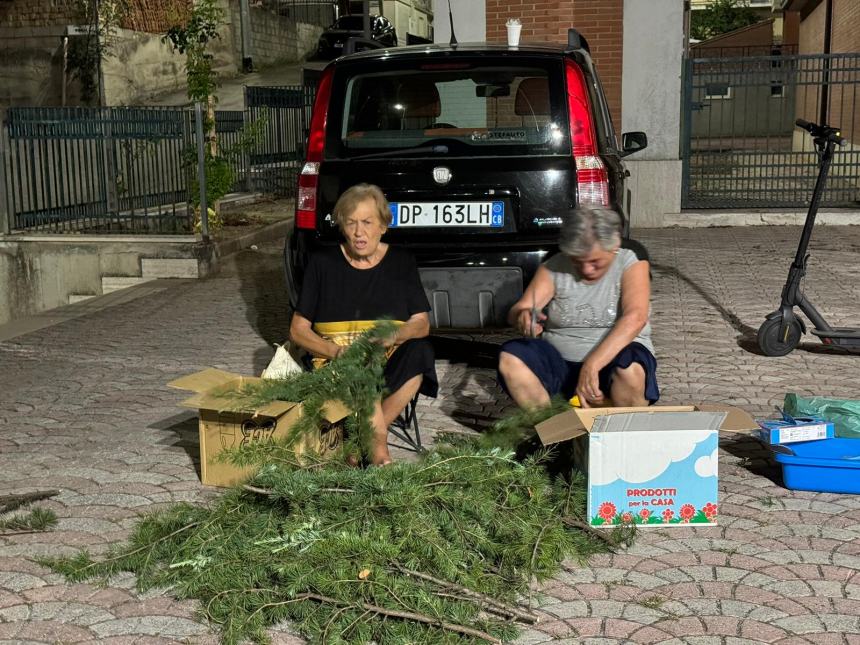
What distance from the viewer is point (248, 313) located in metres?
9.59

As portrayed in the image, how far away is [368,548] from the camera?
11.8 feet

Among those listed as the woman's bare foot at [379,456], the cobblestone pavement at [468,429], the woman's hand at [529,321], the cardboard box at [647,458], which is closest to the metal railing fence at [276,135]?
the cobblestone pavement at [468,429]

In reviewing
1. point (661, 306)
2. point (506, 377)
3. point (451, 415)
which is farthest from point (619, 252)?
point (661, 306)

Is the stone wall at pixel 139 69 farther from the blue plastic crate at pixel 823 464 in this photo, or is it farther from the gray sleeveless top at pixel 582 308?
the blue plastic crate at pixel 823 464

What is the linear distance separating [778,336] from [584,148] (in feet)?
6.62

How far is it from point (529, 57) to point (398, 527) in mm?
3752

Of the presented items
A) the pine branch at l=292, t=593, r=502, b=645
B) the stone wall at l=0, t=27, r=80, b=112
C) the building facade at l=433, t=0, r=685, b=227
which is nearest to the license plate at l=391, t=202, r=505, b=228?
the pine branch at l=292, t=593, r=502, b=645

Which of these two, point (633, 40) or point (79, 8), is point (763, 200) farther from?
point (79, 8)

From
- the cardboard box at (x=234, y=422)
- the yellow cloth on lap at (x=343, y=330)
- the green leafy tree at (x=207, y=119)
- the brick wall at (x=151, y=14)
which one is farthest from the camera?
the brick wall at (x=151, y=14)

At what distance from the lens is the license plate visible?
661cm

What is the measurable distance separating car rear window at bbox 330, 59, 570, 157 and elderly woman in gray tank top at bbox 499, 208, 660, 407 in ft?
5.25

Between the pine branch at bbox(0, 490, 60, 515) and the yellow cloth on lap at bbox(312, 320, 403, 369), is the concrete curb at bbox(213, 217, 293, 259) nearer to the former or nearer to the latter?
the yellow cloth on lap at bbox(312, 320, 403, 369)

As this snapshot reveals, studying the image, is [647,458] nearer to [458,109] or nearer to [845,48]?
[458,109]

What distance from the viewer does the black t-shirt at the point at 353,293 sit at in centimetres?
516
